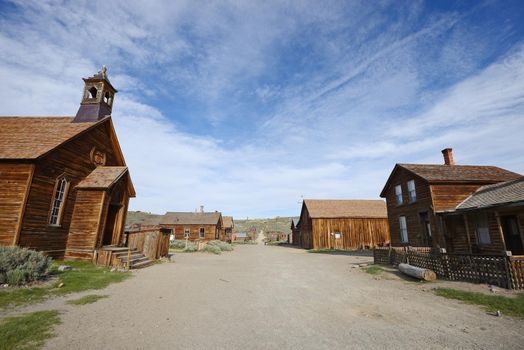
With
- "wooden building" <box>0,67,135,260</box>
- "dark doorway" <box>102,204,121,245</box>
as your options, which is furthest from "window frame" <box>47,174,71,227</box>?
"dark doorway" <box>102,204,121,245</box>

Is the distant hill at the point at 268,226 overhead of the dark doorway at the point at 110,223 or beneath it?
overhead

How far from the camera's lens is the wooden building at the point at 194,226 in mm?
49375

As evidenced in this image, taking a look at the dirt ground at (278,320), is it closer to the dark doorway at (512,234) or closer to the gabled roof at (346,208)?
the dark doorway at (512,234)

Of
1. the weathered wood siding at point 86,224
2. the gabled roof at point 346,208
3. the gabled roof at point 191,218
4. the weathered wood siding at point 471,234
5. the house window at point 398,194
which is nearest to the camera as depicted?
the weathered wood siding at point 471,234

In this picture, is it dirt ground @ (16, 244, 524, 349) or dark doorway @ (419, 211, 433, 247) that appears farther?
dark doorway @ (419, 211, 433, 247)

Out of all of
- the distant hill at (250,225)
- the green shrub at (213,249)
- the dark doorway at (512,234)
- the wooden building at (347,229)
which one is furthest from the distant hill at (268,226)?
the dark doorway at (512,234)

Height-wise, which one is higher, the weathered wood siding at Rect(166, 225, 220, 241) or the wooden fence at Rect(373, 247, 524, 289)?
the weathered wood siding at Rect(166, 225, 220, 241)

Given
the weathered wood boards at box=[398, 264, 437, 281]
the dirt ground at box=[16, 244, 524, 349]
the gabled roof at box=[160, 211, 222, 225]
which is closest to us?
the dirt ground at box=[16, 244, 524, 349]

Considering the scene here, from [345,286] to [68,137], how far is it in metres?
16.7

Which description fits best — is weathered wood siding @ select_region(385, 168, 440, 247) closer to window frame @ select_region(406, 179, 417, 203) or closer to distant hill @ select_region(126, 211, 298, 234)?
window frame @ select_region(406, 179, 417, 203)

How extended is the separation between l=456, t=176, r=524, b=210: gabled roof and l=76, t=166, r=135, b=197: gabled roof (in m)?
21.2

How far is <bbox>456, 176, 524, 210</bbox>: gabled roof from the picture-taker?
13173mm

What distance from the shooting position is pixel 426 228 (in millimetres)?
20000

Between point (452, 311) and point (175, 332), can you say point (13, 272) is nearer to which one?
point (175, 332)
